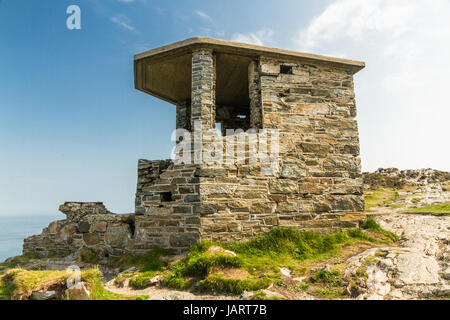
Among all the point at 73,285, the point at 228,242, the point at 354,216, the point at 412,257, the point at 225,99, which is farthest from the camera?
the point at 225,99

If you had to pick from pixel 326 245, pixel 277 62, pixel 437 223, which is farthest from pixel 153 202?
pixel 437 223

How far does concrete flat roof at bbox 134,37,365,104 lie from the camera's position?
21.3ft

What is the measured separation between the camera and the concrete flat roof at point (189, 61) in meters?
6.49

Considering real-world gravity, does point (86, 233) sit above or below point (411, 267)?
above

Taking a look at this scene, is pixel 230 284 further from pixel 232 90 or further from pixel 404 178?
pixel 404 178

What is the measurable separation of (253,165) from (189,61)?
326 cm

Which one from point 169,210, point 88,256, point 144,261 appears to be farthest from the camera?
point 88,256

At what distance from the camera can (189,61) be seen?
23.2ft

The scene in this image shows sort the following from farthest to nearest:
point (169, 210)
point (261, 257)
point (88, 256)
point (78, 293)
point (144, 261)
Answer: point (88, 256), point (169, 210), point (144, 261), point (261, 257), point (78, 293)

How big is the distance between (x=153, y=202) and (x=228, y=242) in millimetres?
1953

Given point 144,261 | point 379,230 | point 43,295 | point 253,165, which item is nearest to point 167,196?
point 144,261

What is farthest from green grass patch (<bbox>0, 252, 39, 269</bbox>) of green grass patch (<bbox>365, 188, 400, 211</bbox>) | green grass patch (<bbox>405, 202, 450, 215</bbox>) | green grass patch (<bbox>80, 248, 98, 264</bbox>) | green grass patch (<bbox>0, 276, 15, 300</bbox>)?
green grass patch (<bbox>405, 202, 450, 215</bbox>)

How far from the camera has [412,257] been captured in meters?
4.68
